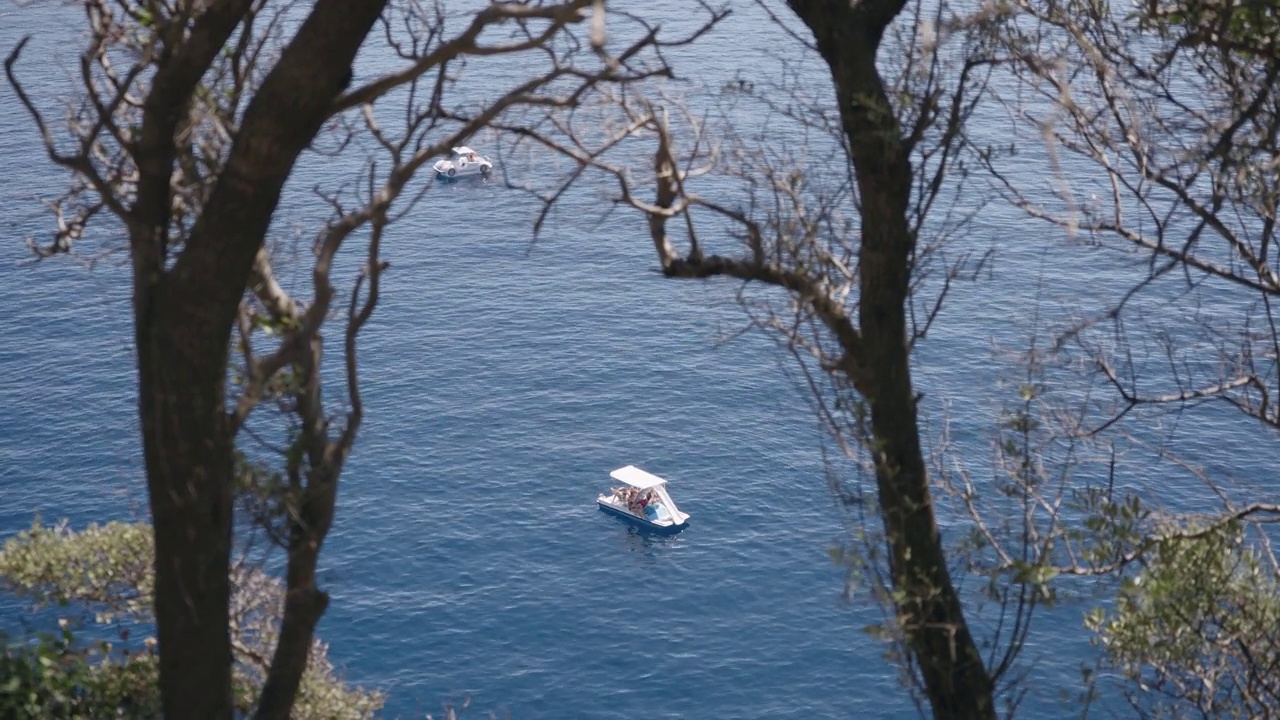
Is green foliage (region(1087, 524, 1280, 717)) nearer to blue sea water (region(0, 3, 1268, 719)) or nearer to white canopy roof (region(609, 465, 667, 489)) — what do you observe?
blue sea water (region(0, 3, 1268, 719))

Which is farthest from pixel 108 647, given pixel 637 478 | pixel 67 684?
pixel 637 478

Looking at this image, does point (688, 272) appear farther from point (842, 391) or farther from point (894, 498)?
point (894, 498)

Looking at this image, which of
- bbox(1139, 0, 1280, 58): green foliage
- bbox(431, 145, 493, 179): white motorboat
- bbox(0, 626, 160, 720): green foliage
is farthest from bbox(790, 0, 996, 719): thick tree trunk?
bbox(431, 145, 493, 179): white motorboat

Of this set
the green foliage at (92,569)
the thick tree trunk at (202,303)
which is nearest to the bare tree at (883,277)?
the thick tree trunk at (202,303)

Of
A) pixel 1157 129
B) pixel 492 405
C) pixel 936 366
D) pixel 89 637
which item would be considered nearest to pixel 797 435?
pixel 936 366

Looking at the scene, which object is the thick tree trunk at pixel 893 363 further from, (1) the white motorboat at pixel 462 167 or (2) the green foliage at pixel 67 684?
(1) the white motorboat at pixel 462 167
